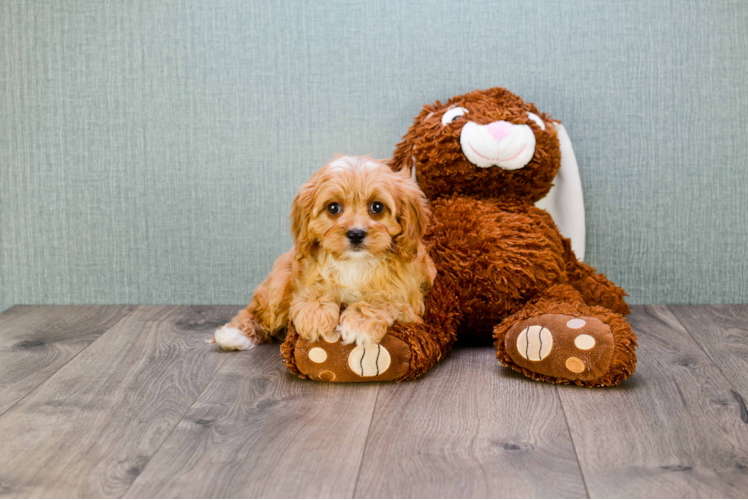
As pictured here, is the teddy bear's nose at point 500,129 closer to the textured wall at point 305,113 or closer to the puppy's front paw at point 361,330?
the textured wall at point 305,113

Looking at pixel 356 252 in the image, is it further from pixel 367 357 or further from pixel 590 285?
pixel 590 285

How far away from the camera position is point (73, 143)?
7.42 feet

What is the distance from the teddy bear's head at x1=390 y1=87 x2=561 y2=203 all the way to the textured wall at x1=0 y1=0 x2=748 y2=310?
293mm

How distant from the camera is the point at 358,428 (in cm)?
135

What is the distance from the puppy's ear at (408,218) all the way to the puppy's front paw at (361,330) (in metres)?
0.16

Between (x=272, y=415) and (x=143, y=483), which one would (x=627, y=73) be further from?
(x=143, y=483)

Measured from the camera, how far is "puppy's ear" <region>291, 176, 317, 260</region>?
1568 mm

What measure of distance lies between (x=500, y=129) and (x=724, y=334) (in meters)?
0.86

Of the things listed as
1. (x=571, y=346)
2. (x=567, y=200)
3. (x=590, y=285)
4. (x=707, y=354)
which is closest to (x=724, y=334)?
(x=707, y=354)

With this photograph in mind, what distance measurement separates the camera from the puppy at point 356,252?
152 cm

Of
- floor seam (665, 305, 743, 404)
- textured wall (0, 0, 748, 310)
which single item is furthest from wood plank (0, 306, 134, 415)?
floor seam (665, 305, 743, 404)

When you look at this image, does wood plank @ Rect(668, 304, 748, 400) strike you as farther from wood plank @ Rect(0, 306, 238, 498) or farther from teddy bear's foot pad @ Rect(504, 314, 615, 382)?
wood plank @ Rect(0, 306, 238, 498)

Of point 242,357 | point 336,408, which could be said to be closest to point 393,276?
point 336,408

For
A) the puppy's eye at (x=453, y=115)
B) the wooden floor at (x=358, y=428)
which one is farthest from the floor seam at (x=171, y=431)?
the puppy's eye at (x=453, y=115)
